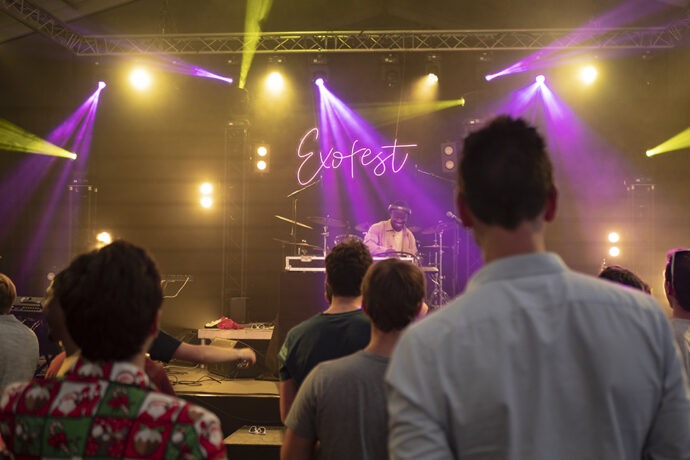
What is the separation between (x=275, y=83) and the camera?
379 inches

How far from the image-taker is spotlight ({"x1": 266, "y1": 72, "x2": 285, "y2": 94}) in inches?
378

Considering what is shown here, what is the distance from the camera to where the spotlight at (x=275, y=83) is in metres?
9.59

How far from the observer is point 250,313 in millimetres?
9164

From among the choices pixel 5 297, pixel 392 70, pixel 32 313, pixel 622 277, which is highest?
pixel 392 70

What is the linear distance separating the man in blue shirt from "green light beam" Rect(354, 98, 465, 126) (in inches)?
348

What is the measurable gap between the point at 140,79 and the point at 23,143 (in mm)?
2404

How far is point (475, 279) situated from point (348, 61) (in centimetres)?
927

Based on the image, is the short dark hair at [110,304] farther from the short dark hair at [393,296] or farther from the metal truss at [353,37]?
the metal truss at [353,37]

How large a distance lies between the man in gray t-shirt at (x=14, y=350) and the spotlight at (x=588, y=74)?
30.2 ft

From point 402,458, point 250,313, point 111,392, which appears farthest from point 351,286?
point 250,313

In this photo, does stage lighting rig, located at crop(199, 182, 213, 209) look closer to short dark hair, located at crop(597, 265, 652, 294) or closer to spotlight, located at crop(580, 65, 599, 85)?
spotlight, located at crop(580, 65, 599, 85)

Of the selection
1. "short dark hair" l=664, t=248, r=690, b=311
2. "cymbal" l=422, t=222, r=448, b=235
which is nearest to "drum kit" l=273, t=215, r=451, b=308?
"cymbal" l=422, t=222, r=448, b=235

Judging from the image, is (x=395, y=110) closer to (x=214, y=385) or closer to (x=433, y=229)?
(x=433, y=229)

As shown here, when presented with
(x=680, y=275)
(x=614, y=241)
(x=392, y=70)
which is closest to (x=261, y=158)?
(x=392, y=70)
